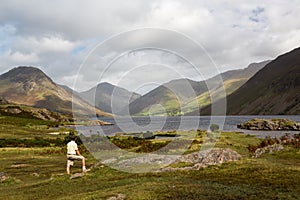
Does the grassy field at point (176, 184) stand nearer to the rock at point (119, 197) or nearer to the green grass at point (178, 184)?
the green grass at point (178, 184)

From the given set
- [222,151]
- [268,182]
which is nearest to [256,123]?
[222,151]

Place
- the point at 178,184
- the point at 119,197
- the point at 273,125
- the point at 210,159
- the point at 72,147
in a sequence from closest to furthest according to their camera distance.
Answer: the point at 119,197 < the point at 178,184 < the point at 210,159 < the point at 72,147 < the point at 273,125

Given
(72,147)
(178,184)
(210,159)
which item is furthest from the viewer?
(72,147)

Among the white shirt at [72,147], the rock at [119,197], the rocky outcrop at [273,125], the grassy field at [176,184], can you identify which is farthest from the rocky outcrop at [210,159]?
the rocky outcrop at [273,125]

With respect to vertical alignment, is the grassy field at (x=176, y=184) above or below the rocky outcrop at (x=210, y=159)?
below

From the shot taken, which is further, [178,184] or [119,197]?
[178,184]

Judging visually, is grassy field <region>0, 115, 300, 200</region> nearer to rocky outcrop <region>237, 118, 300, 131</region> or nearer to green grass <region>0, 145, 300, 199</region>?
green grass <region>0, 145, 300, 199</region>

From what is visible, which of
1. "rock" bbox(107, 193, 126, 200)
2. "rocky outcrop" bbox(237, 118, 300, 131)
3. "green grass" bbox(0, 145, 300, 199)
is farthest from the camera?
"rocky outcrop" bbox(237, 118, 300, 131)

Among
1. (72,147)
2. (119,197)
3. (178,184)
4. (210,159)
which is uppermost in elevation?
(72,147)

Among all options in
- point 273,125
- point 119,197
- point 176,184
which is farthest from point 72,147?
point 273,125

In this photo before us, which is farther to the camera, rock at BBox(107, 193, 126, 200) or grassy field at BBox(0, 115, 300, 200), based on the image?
rock at BBox(107, 193, 126, 200)

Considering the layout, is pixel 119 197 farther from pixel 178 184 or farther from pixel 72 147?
pixel 72 147

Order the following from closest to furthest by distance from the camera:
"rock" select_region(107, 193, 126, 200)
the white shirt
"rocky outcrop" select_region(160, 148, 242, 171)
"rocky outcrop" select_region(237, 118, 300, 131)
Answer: "rock" select_region(107, 193, 126, 200), "rocky outcrop" select_region(160, 148, 242, 171), the white shirt, "rocky outcrop" select_region(237, 118, 300, 131)

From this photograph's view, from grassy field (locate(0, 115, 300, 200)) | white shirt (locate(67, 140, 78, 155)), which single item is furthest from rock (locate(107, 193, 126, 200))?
white shirt (locate(67, 140, 78, 155))
